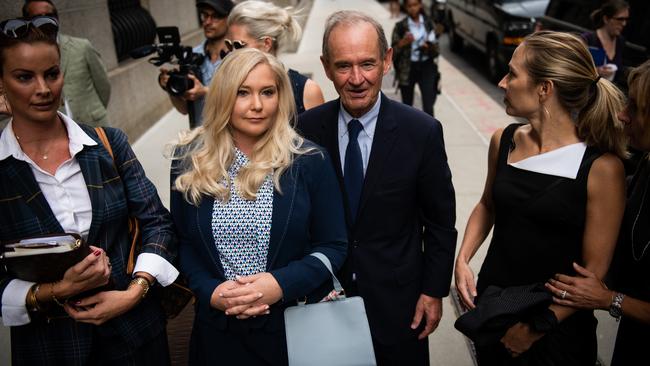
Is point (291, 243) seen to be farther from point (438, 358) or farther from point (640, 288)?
point (438, 358)

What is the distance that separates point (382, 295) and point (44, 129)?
142 centimetres

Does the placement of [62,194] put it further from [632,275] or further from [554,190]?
[632,275]

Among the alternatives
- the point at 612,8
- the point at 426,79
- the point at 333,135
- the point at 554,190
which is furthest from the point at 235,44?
the point at 426,79

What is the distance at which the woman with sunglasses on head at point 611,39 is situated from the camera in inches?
223

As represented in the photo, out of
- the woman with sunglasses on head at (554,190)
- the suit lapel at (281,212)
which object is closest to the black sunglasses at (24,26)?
the suit lapel at (281,212)

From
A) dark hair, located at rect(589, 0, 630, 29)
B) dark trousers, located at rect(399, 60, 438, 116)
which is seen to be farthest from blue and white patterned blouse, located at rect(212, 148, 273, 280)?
dark trousers, located at rect(399, 60, 438, 116)

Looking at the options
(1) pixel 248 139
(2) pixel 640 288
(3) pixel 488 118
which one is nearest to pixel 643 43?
(3) pixel 488 118

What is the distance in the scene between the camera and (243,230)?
2025 mm

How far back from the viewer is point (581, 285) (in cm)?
206

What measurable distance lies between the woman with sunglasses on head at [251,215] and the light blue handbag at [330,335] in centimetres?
10

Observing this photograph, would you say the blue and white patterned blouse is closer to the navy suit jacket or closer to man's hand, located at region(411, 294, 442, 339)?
the navy suit jacket

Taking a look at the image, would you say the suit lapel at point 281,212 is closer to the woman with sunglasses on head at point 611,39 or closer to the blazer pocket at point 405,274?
the blazer pocket at point 405,274

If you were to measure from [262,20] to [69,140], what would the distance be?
6.09 feet

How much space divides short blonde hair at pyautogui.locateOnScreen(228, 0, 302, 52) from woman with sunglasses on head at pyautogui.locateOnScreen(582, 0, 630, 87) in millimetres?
3647
